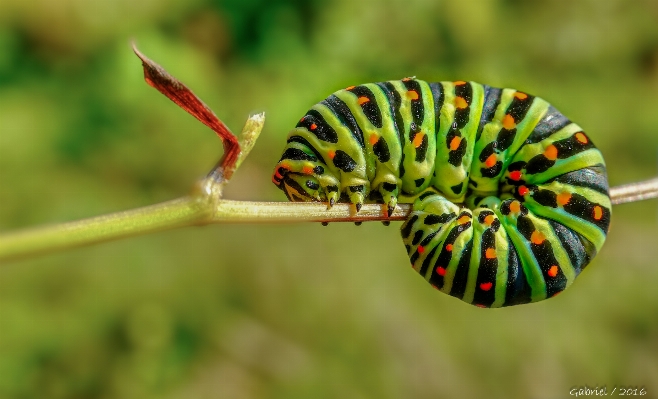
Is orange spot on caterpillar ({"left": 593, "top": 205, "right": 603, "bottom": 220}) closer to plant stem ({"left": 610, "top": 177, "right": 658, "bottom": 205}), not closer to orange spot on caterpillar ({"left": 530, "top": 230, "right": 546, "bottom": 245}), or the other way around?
plant stem ({"left": 610, "top": 177, "right": 658, "bottom": 205})

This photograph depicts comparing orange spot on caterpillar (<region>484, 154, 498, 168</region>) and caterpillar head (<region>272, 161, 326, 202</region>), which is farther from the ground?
orange spot on caterpillar (<region>484, 154, 498, 168</region>)

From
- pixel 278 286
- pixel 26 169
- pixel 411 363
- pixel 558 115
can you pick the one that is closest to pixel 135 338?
pixel 278 286

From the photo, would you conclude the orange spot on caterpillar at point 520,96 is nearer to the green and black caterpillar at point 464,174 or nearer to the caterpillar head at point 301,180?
the green and black caterpillar at point 464,174

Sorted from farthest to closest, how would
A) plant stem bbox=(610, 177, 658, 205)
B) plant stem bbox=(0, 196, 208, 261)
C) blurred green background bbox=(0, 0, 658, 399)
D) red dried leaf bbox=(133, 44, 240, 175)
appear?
blurred green background bbox=(0, 0, 658, 399) → plant stem bbox=(610, 177, 658, 205) → red dried leaf bbox=(133, 44, 240, 175) → plant stem bbox=(0, 196, 208, 261)

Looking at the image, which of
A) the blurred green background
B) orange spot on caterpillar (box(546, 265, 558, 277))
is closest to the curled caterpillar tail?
orange spot on caterpillar (box(546, 265, 558, 277))

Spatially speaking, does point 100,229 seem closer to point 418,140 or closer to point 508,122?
point 418,140

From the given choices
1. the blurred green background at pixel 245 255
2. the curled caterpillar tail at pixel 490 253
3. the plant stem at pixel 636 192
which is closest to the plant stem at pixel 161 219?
the curled caterpillar tail at pixel 490 253

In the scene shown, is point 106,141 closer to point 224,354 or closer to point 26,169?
point 26,169

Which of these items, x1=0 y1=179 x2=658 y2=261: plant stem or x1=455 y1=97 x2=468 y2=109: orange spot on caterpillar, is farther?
x1=455 y1=97 x2=468 y2=109: orange spot on caterpillar
